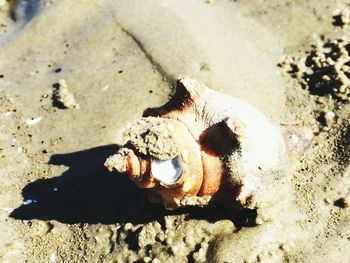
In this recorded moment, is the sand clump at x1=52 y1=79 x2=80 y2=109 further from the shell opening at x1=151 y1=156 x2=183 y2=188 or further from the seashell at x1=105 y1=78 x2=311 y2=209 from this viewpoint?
the shell opening at x1=151 y1=156 x2=183 y2=188

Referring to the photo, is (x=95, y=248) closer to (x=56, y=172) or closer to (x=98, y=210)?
(x=98, y=210)

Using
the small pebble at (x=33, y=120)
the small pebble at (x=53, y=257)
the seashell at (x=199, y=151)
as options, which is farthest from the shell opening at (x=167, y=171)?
the small pebble at (x=33, y=120)

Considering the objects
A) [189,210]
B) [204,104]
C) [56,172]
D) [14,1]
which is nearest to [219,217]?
[189,210]

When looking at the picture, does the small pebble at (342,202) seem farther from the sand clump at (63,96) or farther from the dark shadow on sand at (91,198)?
the sand clump at (63,96)

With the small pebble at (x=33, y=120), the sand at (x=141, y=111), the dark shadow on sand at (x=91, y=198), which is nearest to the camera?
the sand at (x=141, y=111)

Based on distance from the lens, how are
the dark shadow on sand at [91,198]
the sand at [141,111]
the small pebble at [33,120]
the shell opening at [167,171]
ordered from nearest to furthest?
1. the shell opening at [167,171]
2. the sand at [141,111]
3. the dark shadow on sand at [91,198]
4. the small pebble at [33,120]

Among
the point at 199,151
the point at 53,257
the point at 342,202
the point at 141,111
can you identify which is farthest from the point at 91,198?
the point at 342,202

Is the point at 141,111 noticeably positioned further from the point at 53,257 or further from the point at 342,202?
the point at 342,202
